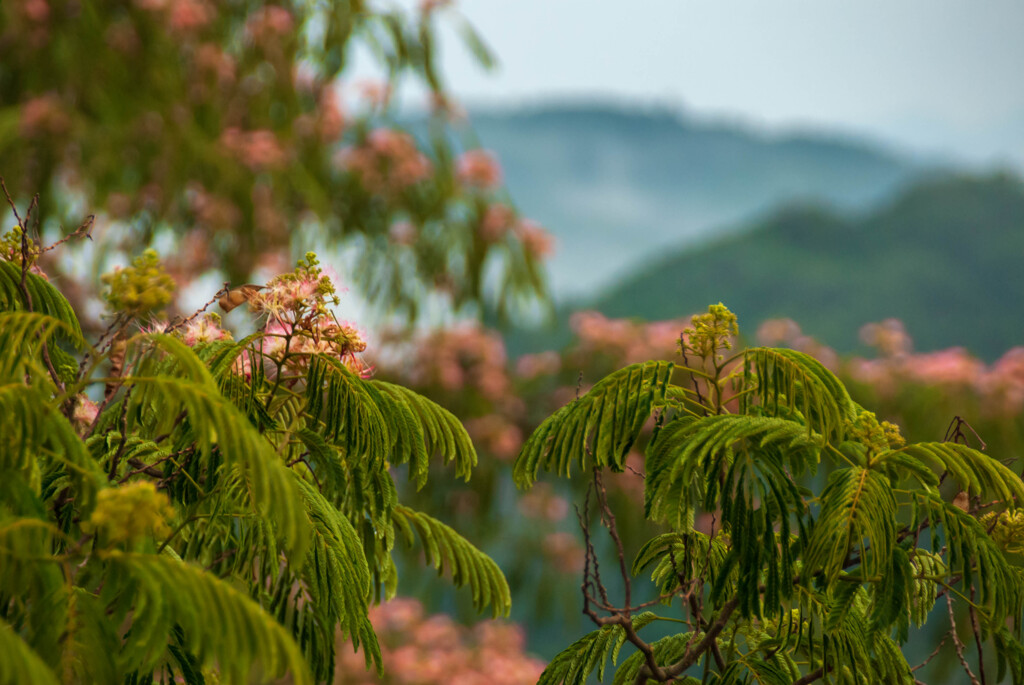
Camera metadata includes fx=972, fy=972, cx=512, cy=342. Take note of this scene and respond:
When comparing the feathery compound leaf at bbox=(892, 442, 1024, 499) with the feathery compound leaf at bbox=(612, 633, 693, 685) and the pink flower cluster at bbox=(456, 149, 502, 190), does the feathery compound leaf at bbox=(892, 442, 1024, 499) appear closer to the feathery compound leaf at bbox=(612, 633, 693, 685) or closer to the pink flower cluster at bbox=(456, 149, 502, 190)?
the feathery compound leaf at bbox=(612, 633, 693, 685)

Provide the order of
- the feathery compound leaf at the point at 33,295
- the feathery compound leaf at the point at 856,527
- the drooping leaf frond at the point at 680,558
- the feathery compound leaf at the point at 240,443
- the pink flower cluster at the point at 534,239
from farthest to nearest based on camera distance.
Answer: the pink flower cluster at the point at 534,239
the drooping leaf frond at the point at 680,558
the feathery compound leaf at the point at 33,295
the feathery compound leaf at the point at 856,527
the feathery compound leaf at the point at 240,443

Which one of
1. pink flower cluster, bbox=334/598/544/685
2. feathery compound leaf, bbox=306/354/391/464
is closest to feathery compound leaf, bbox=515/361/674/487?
feathery compound leaf, bbox=306/354/391/464

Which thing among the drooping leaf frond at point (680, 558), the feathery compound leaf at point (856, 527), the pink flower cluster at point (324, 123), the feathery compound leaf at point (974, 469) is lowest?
the feathery compound leaf at point (856, 527)

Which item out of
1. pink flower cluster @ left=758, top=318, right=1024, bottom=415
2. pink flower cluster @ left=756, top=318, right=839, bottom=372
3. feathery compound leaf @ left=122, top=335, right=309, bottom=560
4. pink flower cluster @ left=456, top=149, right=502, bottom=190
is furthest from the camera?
pink flower cluster @ left=456, top=149, right=502, bottom=190

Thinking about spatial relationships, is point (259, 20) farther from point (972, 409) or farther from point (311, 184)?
point (972, 409)

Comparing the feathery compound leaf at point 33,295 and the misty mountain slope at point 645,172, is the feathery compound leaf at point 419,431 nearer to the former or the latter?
the feathery compound leaf at point 33,295

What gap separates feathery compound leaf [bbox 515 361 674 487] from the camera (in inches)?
39.5


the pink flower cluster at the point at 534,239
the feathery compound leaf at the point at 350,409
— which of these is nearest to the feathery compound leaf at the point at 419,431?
the feathery compound leaf at the point at 350,409

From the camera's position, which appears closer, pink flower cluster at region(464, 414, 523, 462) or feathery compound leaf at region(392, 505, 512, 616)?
feathery compound leaf at region(392, 505, 512, 616)

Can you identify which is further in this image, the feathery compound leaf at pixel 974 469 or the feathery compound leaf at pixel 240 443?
the feathery compound leaf at pixel 974 469

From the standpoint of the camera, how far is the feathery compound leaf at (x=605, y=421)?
100 cm

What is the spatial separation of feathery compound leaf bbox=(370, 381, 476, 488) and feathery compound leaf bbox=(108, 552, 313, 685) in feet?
1.27

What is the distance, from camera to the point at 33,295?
3.31 feet

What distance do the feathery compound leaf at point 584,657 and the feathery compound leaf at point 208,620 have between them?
51 cm
